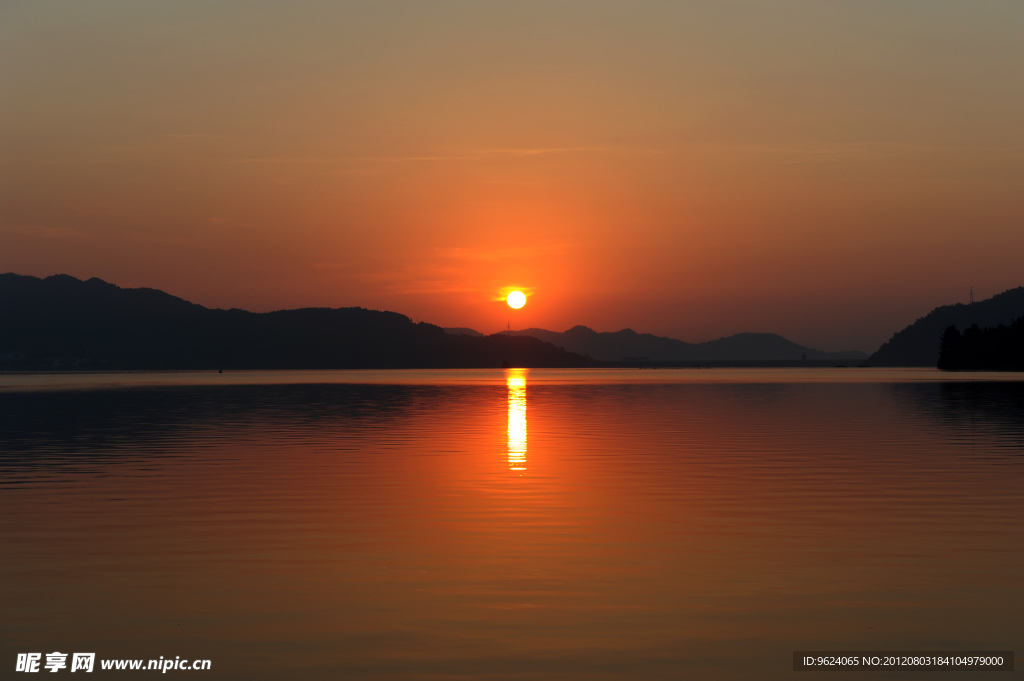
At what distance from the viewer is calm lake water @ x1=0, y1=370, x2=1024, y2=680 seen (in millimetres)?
15133

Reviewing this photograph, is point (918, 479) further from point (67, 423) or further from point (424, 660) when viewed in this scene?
point (67, 423)

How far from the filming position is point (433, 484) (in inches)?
1358

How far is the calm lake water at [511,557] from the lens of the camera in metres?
15.1

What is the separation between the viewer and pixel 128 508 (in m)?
28.9

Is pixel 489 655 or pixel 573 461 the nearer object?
pixel 489 655

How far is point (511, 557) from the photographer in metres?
21.7

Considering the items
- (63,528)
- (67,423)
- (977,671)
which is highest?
(67,423)

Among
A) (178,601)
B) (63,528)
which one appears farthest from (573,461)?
(178,601)

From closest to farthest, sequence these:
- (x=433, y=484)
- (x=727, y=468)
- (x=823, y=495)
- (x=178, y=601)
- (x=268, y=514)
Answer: (x=178, y=601) → (x=268, y=514) → (x=823, y=495) → (x=433, y=484) → (x=727, y=468)

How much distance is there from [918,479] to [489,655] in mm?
24368

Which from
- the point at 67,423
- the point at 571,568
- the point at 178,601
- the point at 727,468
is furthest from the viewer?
the point at 67,423

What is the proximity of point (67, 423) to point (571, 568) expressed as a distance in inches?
2180

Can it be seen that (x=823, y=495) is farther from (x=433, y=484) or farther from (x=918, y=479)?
(x=433, y=484)

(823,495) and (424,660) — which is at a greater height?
(823,495)
